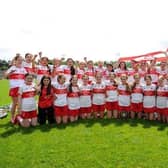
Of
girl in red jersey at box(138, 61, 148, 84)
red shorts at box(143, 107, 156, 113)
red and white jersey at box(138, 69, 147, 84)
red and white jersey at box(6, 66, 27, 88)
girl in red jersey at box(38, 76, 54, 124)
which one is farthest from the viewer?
girl in red jersey at box(138, 61, 148, 84)

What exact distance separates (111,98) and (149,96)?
3.88ft

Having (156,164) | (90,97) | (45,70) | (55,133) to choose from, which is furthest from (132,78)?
(156,164)

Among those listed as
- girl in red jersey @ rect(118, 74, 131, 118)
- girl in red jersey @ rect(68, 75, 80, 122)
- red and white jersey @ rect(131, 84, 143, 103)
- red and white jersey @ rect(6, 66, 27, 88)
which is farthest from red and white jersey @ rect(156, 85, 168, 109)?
red and white jersey @ rect(6, 66, 27, 88)

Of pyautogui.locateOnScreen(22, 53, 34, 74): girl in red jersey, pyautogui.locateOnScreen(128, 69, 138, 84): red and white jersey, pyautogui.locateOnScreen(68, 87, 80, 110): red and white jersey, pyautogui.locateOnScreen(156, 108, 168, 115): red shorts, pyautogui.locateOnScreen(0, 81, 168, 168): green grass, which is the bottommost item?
pyautogui.locateOnScreen(0, 81, 168, 168): green grass

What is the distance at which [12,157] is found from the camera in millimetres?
6605

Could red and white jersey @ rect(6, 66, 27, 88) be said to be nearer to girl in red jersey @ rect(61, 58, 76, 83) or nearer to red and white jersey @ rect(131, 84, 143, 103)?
girl in red jersey @ rect(61, 58, 76, 83)

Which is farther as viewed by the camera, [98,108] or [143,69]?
[143,69]

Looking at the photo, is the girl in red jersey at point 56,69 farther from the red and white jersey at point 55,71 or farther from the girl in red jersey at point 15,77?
the girl in red jersey at point 15,77

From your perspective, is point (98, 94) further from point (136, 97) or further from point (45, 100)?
point (45, 100)

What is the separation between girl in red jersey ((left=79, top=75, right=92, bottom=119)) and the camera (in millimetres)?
10055

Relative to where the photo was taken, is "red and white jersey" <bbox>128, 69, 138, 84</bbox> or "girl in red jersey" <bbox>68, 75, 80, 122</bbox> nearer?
"girl in red jersey" <bbox>68, 75, 80, 122</bbox>

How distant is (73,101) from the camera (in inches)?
386

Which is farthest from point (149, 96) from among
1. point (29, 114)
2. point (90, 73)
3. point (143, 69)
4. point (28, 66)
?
point (28, 66)

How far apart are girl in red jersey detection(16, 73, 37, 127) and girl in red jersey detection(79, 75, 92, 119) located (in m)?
1.52
